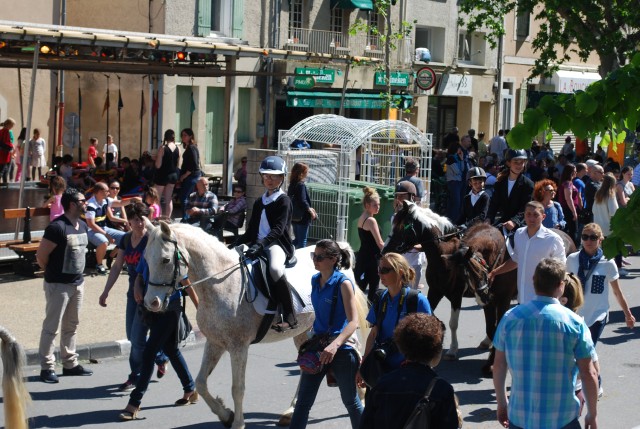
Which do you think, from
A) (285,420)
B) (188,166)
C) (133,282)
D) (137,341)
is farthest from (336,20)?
(285,420)

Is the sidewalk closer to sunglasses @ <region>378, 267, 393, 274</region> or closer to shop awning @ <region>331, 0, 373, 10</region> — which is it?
sunglasses @ <region>378, 267, 393, 274</region>

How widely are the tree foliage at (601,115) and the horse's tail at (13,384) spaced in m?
2.88

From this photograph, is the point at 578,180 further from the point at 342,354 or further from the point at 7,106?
the point at 7,106

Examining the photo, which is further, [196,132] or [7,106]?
[196,132]

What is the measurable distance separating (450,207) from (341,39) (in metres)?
14.8

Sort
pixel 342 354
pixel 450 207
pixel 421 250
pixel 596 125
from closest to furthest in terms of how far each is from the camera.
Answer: pixel 596 125
pixel 342 354
pixel 421 250
pixel 450 207

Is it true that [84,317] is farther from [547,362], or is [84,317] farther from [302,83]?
[302,83]

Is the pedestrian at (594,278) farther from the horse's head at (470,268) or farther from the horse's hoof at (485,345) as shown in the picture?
the horse's hoof at (485,345)

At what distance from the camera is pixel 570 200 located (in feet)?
59.5

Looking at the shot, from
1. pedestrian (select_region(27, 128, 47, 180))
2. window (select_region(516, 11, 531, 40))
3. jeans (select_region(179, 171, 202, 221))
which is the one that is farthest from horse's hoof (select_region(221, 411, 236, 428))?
window (select_region(516, 11, 531, 40))

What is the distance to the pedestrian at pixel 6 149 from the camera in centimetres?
2488

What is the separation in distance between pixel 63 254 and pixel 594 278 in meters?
5.11

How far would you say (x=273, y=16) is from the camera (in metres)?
33.7

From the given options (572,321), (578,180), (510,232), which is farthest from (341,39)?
(572,321)
